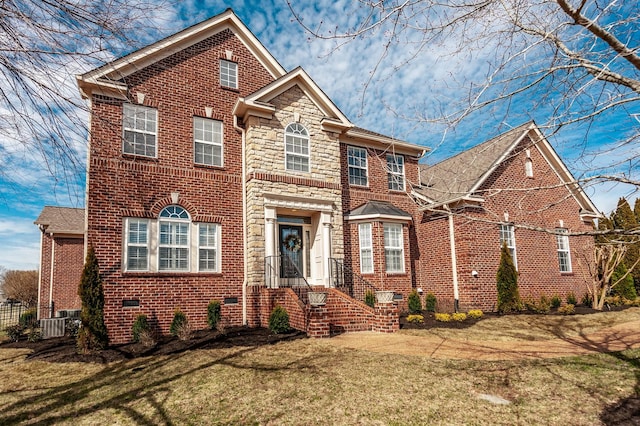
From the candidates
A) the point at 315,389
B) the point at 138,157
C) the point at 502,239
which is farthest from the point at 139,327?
the point at 502,239

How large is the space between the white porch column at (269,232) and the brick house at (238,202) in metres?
0.03

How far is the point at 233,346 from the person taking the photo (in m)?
9.03

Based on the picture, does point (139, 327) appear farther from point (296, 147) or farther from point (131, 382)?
point (296, 147)

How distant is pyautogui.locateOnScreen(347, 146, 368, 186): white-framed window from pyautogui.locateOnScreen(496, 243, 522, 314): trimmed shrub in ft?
19.2

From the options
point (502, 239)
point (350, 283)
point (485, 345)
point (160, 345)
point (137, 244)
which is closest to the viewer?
point (485, 345)


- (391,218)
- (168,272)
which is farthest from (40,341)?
(391,218)

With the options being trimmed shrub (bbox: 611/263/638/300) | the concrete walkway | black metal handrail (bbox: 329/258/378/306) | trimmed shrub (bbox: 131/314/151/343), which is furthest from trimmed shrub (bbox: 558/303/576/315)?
trimmed shrub (bbox: 131/314/151/343)

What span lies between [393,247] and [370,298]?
96.6 inches

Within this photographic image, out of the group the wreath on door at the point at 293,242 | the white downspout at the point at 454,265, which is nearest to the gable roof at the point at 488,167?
the white downspout at the point at 454,265

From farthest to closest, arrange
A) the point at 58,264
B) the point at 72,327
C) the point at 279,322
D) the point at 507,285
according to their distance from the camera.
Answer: the point at 58,264 → the point at 507,285 → the point at 72,327 → the point at 279,322

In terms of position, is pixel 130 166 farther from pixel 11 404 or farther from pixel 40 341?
pixel 11 404

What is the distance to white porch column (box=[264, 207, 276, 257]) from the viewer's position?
1227cm

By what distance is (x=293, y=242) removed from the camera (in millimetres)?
13938

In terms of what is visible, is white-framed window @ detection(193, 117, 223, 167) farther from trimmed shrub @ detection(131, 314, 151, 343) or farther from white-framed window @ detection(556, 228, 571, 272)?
white-framed window @ detection(556, 228, 571, 272)
